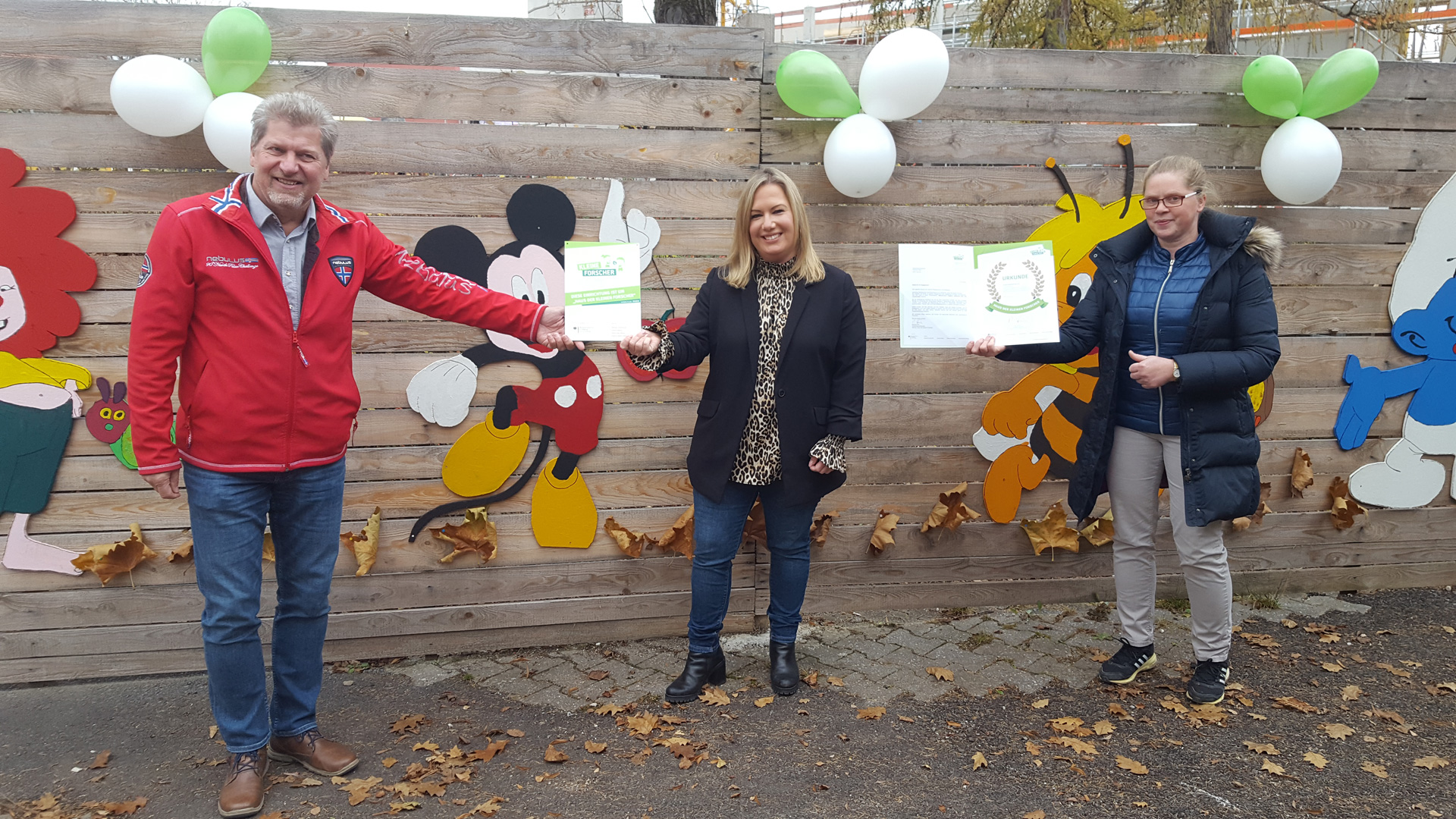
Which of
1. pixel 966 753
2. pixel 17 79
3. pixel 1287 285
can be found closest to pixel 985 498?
pixel 966 753

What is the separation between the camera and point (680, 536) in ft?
13.5

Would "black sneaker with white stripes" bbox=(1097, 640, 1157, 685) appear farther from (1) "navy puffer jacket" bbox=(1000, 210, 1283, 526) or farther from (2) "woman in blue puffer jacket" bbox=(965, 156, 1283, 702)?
(1) "navy puffer jacket" bbox=(1000, 210, 1283, 526)

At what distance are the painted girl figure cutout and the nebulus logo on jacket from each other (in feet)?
4.59

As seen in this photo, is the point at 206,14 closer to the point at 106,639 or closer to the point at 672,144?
the point at 672,144

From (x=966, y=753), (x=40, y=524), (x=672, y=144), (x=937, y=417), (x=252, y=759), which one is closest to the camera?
(x=252, y=759)

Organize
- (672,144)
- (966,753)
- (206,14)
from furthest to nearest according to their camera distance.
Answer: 1. (672,144)
2. (206,14)
3. (966,753)

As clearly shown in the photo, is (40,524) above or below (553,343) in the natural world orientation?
below

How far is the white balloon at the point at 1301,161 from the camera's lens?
160 inches

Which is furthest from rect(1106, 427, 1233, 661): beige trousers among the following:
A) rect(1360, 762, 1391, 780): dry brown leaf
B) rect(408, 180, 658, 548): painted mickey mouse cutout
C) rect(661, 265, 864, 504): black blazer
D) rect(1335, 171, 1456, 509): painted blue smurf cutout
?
rect(408, 180, 658, 548): painted mickey mouse cutout

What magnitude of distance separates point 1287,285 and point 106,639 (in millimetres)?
5812

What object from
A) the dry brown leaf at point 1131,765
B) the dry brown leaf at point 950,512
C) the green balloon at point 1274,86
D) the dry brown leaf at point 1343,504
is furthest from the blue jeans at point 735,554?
the dry brown leaf at point 1343,504

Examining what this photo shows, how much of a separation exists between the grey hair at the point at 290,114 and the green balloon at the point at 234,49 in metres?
0.91

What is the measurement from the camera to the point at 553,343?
10.6ft

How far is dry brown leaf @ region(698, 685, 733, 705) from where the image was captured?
11.6 ft
